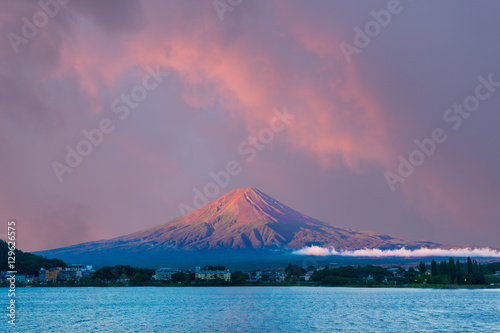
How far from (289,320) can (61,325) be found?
26.7 metres

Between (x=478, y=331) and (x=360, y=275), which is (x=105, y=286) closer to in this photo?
(x=360, y=275)

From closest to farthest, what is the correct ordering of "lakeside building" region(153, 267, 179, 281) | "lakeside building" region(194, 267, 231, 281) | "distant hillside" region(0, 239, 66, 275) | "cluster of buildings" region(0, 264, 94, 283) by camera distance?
"distant hillside" region(0, 239, 66, 275), "lakeside building" region(194, 267, 231, 281), "cluster of buildings" region(0, 264, 94, 283), "lakeside building" region(153, 267, 179, 281)

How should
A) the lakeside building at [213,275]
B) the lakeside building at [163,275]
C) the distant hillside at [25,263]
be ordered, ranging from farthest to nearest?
the lakeside building at [163,275], the lakeside building at [213,275], the distant hillside at [25,263]

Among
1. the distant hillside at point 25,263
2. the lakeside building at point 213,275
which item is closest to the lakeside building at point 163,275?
the lakeside building at point 213,275

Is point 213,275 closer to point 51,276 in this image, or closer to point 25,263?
point 51,276

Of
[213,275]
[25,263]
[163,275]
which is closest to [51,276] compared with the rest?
[25,263]

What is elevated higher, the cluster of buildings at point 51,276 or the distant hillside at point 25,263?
the distant hillside at point 25,263

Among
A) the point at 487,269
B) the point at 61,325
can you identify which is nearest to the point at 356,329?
the point at 61,325

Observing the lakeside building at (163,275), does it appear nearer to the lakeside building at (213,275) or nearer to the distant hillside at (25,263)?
the lakeside building at (213,275)

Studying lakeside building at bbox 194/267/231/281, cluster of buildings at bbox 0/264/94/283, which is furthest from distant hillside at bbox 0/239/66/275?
lakeside building at bbox 194/267/231/281

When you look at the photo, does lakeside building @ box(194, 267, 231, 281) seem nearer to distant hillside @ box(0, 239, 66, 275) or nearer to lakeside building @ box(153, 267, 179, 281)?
lakeside building @ box(153, 267, 179, 281)

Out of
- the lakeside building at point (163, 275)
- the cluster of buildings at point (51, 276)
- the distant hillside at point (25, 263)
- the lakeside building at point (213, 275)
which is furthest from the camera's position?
the lakeside building at point (163, 275)

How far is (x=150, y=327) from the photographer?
192ft

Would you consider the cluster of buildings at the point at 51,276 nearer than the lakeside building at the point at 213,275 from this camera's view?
No
